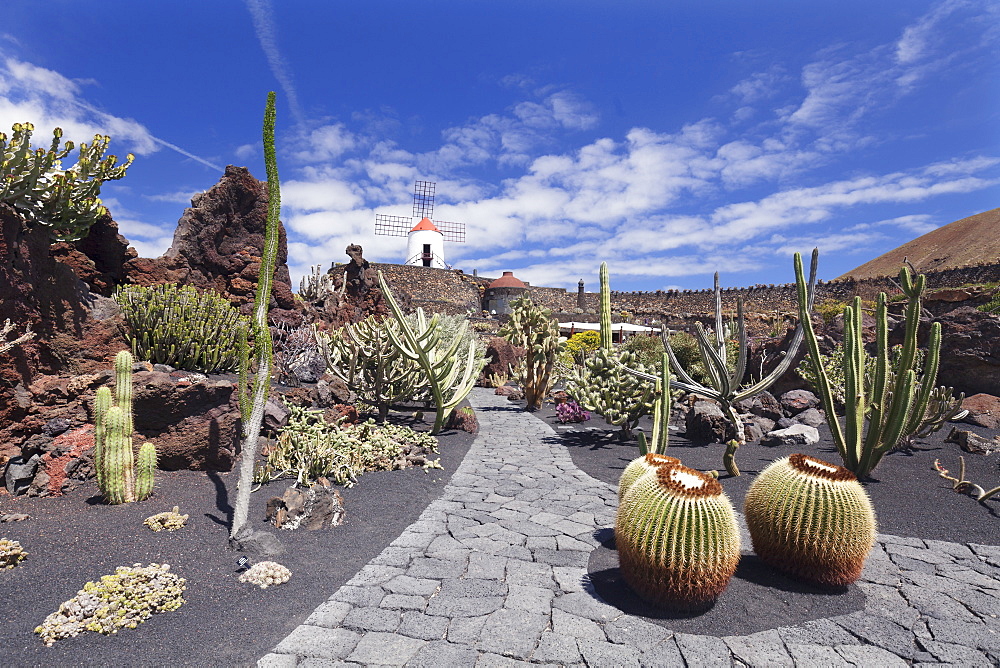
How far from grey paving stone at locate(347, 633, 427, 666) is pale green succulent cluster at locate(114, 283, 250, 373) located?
4.36m

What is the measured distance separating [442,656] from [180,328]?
199 inches

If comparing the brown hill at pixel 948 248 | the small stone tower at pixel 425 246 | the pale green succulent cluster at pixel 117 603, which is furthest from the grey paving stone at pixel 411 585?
the brown hill at pixel 948 248

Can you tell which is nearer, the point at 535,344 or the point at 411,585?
the point at 411,585

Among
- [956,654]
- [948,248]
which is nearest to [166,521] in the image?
[956,654]

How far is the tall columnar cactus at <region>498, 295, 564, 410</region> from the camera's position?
11.9m

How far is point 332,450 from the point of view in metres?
5.51

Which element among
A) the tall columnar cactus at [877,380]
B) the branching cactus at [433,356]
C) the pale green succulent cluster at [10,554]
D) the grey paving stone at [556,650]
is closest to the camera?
the grey paving stone at [556,650]

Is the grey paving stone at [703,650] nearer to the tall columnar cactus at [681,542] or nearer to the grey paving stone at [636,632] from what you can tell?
the grey paving stone at [636,632]

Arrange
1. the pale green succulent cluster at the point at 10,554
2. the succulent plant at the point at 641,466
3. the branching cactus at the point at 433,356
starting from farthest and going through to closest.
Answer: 1. the branching cactus at the point at 433,356
2. the succulent plant at the point at 641,466
3. the pale green succulent cluster at the point at 10,554

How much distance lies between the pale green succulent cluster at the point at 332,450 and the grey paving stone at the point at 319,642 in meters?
2.12

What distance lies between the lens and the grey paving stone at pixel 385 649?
262 cm

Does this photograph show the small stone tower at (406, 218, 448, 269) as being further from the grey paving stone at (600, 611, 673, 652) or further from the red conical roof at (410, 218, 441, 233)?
the grey paving stone at (600, 611, 673, 652)

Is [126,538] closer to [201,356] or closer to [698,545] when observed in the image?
[201,356]

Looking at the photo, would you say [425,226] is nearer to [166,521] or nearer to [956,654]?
[166,521]
